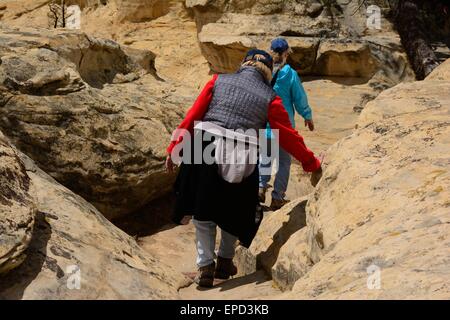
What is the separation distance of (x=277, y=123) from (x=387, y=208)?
1.15m

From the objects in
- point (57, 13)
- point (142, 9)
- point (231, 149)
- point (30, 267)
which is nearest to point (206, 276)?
point (231, 149)

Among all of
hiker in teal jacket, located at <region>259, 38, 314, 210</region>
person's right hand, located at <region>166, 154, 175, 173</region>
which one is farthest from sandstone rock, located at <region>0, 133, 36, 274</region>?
hiker in teal jacket, located at <region>259, 38, 314, 210</region>

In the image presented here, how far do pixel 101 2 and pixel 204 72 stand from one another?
2.79m

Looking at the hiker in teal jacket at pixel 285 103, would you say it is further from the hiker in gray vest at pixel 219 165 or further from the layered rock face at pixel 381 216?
the hiker in gray vest at pixel 219 165

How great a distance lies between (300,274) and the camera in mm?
3881

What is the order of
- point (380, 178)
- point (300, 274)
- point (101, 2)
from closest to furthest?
1. point (380, 178)
2. point (300, 274)
3. point (101, 2)

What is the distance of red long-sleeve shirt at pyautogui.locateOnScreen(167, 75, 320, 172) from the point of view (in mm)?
4031

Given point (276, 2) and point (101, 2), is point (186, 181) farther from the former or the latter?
point (101, 2)

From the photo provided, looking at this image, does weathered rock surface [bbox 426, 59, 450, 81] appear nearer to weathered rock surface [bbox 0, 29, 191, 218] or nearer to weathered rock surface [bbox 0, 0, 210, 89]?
weathered rock surface [bbox 0, 29, 191, 218]

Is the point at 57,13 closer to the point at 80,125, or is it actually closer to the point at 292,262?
the point at 80,125

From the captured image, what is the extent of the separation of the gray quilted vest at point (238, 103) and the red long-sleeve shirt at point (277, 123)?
4cm

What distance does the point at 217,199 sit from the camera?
4074 mm

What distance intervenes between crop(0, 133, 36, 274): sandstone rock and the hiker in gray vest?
2.99 feet
